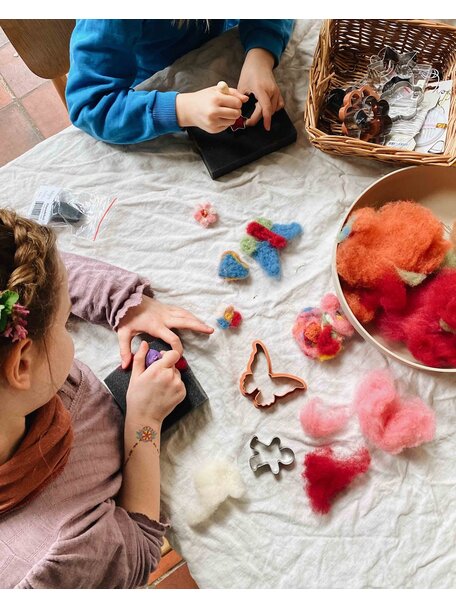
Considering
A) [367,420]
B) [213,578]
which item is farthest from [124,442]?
[367,420]

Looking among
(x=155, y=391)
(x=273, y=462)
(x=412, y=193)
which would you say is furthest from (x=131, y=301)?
(x=412, y=193)

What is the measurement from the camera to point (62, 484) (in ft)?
2.44

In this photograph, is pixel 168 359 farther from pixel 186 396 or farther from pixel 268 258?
pixel 268 258

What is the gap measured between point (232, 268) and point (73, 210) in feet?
1.18

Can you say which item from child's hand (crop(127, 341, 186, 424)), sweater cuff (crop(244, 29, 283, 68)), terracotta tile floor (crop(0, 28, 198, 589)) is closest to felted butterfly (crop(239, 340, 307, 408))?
child's hand (crop(127, 341, 186, 424))

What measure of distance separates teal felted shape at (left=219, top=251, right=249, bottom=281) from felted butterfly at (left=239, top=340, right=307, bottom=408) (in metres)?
0.14

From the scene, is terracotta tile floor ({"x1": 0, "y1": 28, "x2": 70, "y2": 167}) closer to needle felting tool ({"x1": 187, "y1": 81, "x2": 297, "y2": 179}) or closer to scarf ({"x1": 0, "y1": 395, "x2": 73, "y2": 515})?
needle felting tool ({"x1": 187, "y1": 81, "x2": 297, "y2": 179})

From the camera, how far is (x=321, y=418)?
0.87 m

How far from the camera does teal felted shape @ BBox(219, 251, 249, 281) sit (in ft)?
3.25

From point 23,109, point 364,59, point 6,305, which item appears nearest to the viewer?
point 6,305

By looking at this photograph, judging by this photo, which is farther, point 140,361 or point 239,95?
point 239,95

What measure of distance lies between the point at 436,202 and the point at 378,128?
0.19 meters

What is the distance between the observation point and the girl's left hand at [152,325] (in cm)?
93
